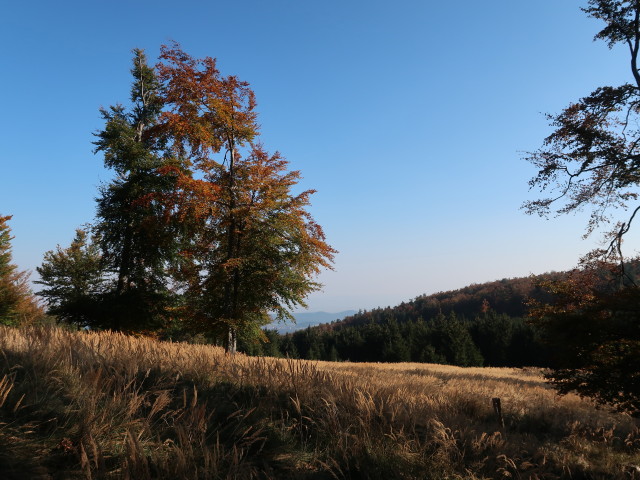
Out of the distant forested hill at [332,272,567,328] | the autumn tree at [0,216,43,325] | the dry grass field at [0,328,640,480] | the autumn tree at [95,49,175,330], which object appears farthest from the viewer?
the distant forested hill at [332,272,567,328]

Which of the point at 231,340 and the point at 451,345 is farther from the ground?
the point at 231,340

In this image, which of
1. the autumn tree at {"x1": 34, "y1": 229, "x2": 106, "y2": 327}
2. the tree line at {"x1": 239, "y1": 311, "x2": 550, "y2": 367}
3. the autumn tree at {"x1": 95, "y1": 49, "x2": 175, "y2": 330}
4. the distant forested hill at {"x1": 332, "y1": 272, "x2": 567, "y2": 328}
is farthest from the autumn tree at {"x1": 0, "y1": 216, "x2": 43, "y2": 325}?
the distant forested hill at {"x1": 332, "y1": 272, "x2": 567, "y2": 328}

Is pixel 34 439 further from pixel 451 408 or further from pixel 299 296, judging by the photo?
pixel 299 296

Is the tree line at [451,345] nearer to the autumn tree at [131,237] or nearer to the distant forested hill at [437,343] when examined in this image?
the distant forested hill at [437,343]

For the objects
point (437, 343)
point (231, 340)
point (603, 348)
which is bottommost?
point (437, 343)

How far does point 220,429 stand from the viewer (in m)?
3.79

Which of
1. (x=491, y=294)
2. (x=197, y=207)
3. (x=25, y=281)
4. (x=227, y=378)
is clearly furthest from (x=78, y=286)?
(x=491, y=294)

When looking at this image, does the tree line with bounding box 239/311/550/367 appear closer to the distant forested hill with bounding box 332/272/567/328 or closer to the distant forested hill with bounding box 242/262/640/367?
the distant forested hill with bounding box 242/262/640/367

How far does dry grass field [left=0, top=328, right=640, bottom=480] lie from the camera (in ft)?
9.32

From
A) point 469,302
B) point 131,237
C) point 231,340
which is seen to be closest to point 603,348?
point 231,340

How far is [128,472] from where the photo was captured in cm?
258

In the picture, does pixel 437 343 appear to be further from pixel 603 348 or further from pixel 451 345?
pixel 603 348

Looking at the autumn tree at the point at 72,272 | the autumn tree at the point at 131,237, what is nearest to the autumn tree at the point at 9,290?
the autumn tree at the point at 72,272

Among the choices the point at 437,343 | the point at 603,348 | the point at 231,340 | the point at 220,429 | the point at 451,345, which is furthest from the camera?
the point at 437,343
